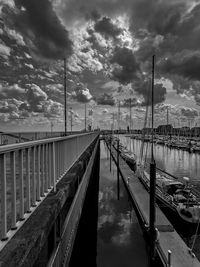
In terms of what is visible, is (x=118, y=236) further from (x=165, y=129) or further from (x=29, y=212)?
(x=165, y=129)

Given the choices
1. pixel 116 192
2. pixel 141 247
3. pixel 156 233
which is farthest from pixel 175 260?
pixel 116 192

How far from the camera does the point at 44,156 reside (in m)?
3.82

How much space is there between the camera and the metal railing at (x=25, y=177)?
2.28 meters

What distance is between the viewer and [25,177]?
4.20 metres

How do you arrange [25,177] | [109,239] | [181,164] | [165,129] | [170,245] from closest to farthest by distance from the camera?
[25,177] → [170,245] → [109,239] → [181,164] → [165,129]

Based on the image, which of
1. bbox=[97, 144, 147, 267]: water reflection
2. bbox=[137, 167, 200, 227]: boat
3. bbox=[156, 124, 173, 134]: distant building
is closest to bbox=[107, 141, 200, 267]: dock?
bbox=[137, 167, 200, 227]: boat

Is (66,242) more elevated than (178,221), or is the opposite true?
(66,242)

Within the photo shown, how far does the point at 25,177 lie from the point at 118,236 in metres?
10.7

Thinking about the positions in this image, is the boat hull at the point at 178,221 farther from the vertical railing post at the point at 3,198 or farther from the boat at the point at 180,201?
the vertical railing post at the point at 3,198

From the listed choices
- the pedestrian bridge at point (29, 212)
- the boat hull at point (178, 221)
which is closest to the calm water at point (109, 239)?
the boat hull at point (178, 221)

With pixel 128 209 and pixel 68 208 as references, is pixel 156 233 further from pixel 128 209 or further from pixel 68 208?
pixel 128 209

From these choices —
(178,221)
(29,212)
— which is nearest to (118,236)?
(178,221)

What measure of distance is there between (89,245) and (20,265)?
32.2 ft

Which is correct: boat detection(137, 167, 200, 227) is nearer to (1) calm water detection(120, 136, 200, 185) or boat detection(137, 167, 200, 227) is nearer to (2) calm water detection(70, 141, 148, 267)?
(2) calm water detection(70, 141, 148, 267)
